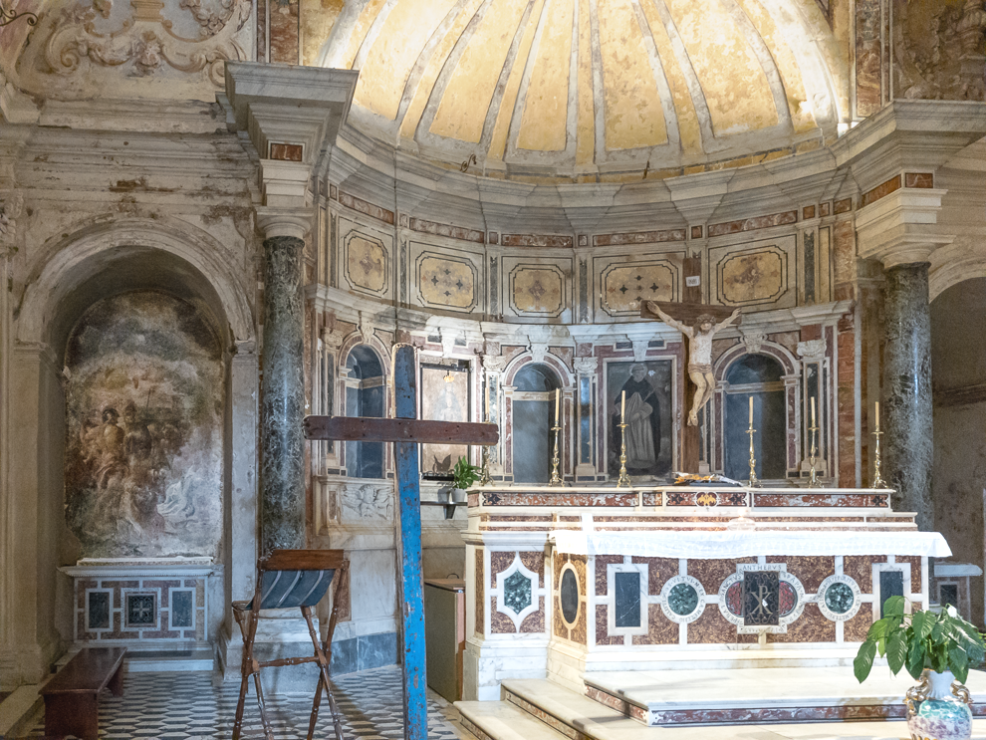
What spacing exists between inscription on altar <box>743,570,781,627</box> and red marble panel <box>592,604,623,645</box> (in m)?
0.99

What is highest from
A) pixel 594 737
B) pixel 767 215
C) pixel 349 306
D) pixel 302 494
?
pixel 767 215

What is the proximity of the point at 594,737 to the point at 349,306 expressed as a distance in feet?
21.0

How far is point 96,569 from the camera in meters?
10.9

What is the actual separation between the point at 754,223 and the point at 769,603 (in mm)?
6130

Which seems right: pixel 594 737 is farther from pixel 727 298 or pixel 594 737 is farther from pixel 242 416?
pixel 727 298

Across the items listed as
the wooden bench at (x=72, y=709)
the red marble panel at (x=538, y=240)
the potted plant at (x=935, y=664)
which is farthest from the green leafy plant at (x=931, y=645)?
the red marble panel at (x=538, y=240)

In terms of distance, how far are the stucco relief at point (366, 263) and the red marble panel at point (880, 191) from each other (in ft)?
17.8

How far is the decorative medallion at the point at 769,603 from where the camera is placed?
7.75m

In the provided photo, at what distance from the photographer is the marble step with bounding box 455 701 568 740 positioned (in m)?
6.74

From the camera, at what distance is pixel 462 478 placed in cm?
1184

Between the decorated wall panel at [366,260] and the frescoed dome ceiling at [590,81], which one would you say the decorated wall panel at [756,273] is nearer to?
the frescoed dome ceiling at [590,81]

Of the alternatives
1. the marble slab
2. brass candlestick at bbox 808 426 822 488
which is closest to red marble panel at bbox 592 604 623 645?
the marble slab

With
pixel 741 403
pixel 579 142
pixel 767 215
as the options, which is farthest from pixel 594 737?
pixel 579 142

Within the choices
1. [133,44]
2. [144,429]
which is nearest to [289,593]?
[144,429]
